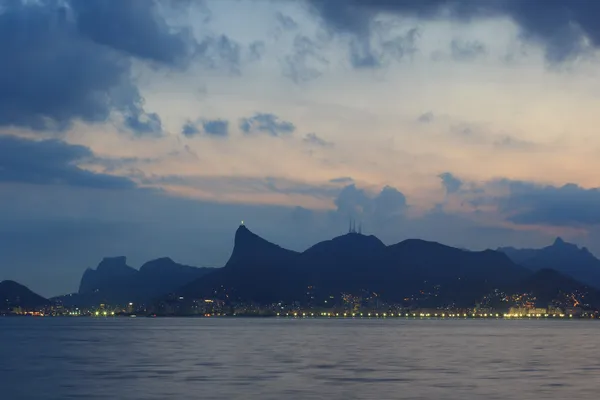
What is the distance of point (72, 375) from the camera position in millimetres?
96375

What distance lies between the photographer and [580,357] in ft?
401

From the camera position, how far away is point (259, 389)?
7800cm

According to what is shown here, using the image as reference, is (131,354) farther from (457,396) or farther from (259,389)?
(457,396)

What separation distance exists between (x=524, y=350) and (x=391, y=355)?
27761 mm

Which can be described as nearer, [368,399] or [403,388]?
[368,399]

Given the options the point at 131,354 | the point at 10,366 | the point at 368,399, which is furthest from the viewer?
the point at 131,354

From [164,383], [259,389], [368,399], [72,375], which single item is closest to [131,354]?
[72,375]

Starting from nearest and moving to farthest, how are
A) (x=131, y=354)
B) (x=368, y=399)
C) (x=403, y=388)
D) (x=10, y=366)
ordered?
1. (x=368, y=399)
2. (x=403, y=388)
3. (x=10, y=366)
4. (x=131, y=354)

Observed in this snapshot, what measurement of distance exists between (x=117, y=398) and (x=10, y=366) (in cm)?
4426

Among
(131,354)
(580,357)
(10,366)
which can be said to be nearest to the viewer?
(10,366)

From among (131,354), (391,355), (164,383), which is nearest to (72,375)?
(164,383)

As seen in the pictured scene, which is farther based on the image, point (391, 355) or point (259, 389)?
point (391, 355)

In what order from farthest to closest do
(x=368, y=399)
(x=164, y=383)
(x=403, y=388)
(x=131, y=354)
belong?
(x=131, y=354), (x=164, y=383), (x=403, y=388), (x=368, y=399)

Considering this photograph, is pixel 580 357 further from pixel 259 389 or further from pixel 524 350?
pixel 259 389
